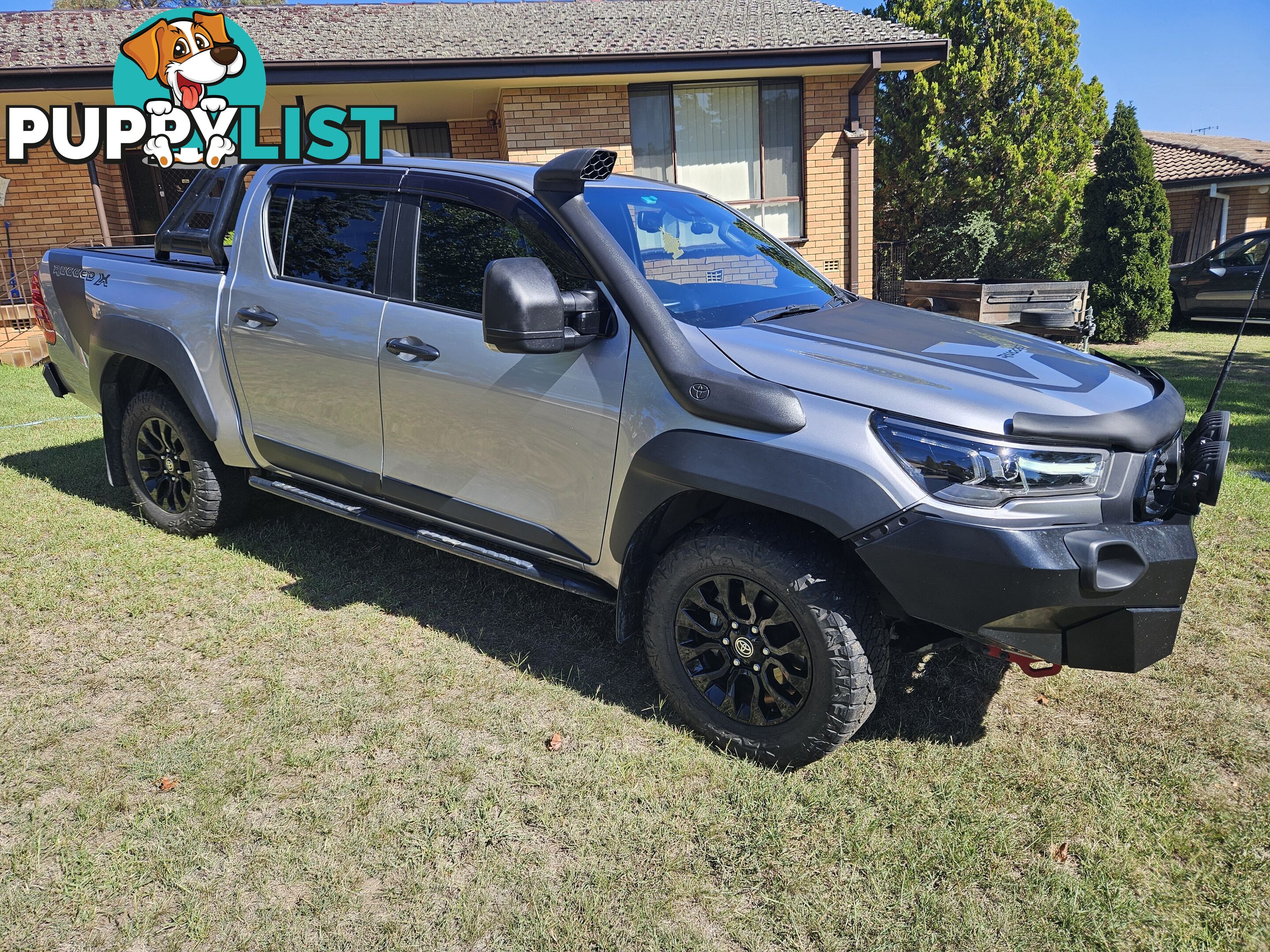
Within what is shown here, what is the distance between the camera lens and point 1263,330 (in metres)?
14.5

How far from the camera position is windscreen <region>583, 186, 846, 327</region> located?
3246mm

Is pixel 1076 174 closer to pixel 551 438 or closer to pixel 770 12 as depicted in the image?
pixel 770 12

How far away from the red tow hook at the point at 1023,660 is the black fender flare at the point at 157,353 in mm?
3677

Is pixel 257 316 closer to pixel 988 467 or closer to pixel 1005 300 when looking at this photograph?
pixel 988 467

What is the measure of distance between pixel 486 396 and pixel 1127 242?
41.8 feet

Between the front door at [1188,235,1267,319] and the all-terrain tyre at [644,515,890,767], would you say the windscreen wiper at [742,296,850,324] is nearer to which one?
the all-terrain tyre at [644,515,890,767]

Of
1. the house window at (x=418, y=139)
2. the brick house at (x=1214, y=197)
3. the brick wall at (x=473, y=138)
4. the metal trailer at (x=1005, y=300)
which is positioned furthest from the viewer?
the brick house at (x=1214, y=197)

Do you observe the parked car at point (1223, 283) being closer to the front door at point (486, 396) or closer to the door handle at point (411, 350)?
the front door at point (486, 396)

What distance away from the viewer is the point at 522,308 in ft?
9.00

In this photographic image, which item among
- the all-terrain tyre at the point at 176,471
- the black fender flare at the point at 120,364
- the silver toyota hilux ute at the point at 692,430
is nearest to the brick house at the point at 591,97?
the black fender flare at the point at 120,364

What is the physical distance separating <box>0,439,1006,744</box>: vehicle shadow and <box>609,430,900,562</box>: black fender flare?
799 mm

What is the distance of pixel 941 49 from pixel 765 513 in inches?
474

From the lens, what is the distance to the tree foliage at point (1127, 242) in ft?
42.4

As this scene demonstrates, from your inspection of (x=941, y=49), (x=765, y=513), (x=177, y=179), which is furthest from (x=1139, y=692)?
(x=177, y=179)
